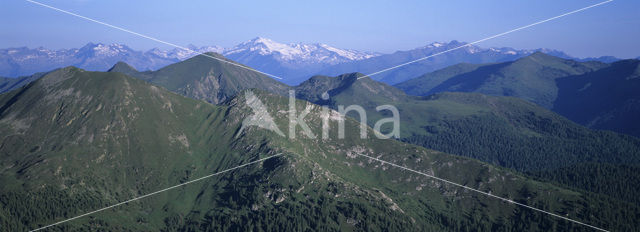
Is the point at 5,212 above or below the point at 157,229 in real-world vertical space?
above

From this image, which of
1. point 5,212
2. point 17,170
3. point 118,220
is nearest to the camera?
point 5,212

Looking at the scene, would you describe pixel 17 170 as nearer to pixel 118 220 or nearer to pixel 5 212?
pixel 5 212

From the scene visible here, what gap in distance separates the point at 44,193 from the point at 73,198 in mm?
11237

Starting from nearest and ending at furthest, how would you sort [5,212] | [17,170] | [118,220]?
1. [5,212]
2. [118,220]
3. [17,170]

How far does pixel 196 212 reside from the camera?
198m

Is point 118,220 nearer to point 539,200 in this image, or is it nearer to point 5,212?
point 5,212

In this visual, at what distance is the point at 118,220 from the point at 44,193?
33945 mm

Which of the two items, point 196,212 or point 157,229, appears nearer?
point 157,229

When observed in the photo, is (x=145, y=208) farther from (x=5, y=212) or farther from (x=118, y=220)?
(x=5, y=212)

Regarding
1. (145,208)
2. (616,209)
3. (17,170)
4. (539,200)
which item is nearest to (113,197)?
(145,208)

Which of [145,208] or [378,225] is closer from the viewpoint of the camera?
[378,225]

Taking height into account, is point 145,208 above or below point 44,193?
below

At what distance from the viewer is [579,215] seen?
188m

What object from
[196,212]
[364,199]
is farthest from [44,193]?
[364,199]
